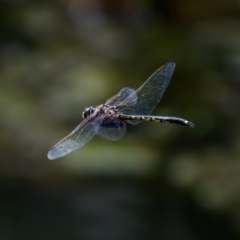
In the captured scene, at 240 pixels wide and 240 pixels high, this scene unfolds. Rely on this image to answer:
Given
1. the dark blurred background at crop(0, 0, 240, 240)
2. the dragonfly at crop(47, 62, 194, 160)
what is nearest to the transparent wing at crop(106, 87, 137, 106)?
the dragonfly at crop(47, 62, 194, 160)

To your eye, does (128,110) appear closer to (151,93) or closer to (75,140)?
(151,93)

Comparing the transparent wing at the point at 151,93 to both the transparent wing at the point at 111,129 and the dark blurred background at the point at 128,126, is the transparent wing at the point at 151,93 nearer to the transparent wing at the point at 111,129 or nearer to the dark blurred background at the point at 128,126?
the transparent wing at the point at 111,129

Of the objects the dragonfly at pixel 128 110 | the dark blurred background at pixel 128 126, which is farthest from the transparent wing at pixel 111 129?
the dark blurred background at pixel 128 126

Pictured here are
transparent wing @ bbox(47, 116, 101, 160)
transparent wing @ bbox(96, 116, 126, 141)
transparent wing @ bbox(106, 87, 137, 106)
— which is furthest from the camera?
transparent wing @ bbox(106, 87, 137, 106)

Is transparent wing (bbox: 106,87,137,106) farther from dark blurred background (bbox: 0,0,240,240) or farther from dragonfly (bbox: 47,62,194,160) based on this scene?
dark blurred background (bbox: 0,0,240,240)

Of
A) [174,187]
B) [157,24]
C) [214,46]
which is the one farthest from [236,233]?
[157,24]

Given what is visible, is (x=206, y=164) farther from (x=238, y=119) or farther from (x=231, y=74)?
(x=231, y=74)
